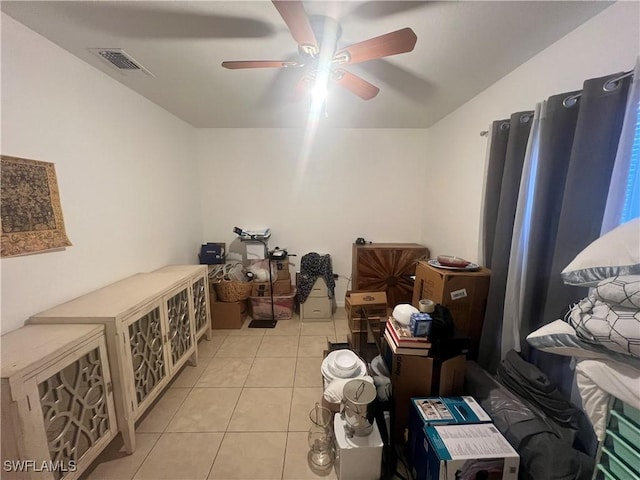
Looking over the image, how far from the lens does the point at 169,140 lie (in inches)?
107

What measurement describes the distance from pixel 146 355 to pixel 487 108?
3.11 metres

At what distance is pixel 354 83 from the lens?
163 cm

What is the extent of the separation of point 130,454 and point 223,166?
285 cm

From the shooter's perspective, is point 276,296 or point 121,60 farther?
point 276,296

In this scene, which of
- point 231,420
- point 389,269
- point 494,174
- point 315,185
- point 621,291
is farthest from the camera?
point 315,185

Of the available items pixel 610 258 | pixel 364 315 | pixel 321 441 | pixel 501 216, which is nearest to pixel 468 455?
pixel 321 441

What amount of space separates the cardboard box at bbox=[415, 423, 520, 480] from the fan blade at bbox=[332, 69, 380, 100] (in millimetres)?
1927

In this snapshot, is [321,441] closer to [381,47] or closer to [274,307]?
[274,307]

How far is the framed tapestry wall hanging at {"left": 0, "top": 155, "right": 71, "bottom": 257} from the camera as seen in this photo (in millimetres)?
1289

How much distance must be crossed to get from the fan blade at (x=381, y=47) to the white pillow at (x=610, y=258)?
1.08 m

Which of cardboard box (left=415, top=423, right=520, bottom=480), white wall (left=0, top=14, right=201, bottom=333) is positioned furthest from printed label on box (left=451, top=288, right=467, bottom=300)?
white wall (left=0, top=14, right=201, bottom=333)

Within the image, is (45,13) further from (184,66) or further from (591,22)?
(591,22)

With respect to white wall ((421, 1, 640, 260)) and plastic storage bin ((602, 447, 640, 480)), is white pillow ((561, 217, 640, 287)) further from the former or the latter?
white wall ((421, 1, 640, 260))

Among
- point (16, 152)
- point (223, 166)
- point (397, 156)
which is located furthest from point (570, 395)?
point (223, 166)
